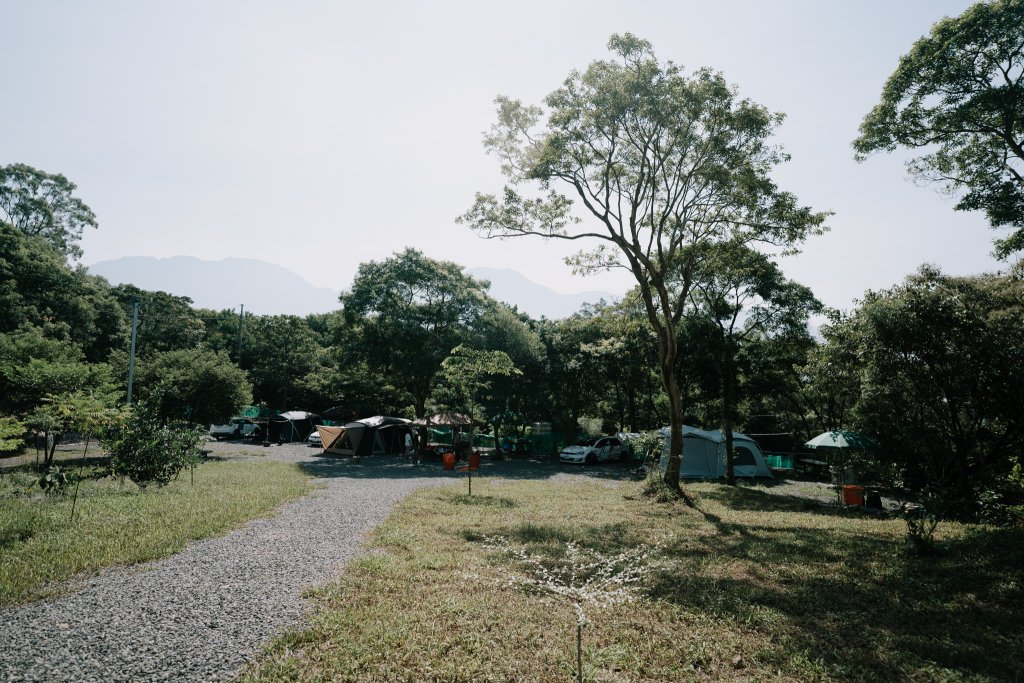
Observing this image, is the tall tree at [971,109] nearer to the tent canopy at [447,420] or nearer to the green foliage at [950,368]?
the green foliage at [950,368]

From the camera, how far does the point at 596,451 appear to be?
1024 inches

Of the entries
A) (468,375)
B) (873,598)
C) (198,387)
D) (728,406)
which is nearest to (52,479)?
(873,598)

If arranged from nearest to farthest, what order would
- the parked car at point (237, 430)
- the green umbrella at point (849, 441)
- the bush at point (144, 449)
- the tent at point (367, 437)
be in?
1. the bush at point (144, 449)
2. the green umbrella at point (849, 441)
3. the tent at point (367, 437)
4. the parked car at point (237, 430)

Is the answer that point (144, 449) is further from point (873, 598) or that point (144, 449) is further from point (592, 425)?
point (592, 425)

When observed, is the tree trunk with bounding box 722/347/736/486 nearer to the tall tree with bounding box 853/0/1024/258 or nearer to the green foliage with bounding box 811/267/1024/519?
the green foliage with bounding box 811/267/1024/519

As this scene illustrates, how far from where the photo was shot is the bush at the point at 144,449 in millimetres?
11914

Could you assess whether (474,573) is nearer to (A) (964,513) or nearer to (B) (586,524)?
(B) (586,524)

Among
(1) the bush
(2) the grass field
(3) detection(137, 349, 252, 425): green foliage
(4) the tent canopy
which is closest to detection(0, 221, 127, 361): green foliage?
(3) detection(137, 349, 252, 425): green foliage

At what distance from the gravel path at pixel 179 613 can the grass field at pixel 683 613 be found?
471 millimetres

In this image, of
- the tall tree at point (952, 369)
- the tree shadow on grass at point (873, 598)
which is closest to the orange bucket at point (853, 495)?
the tall tree at point (952, 369)

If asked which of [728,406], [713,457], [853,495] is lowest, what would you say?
[853,495]

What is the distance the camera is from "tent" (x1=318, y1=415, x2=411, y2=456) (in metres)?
25.7

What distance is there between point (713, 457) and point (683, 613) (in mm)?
18223

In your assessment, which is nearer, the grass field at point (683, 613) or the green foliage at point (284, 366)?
the grass field at point (683, 613)
